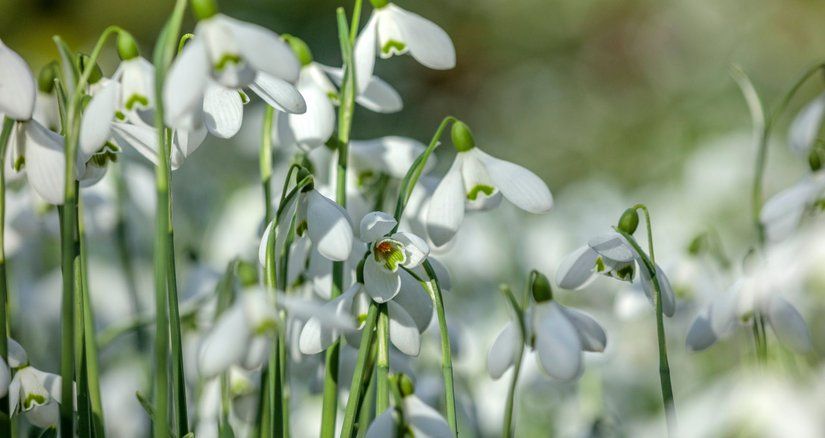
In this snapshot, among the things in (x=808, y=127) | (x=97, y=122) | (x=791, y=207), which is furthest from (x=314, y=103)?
(x=808, y=127)

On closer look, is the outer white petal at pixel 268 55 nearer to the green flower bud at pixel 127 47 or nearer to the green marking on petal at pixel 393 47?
the green flower bud at pixel 127 47

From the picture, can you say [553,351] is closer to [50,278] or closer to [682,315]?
[682,315]

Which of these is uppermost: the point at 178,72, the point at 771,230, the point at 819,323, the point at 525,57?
the point at 525,57

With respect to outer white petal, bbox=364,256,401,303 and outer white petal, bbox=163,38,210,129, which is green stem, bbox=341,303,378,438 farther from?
outer white petal, bbox=163,38,210,129

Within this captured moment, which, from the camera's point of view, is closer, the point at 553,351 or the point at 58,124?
the point at 553,351

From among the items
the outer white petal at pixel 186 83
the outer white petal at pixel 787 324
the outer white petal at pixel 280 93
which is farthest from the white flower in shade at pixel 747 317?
the outer white petal at pixel 186 83

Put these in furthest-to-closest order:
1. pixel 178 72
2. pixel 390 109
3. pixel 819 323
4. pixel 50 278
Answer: pixel 819 323, pixel 50 278, pixel 390 109, pixel 178 72

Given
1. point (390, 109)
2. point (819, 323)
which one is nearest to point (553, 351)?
point (390, 109)
